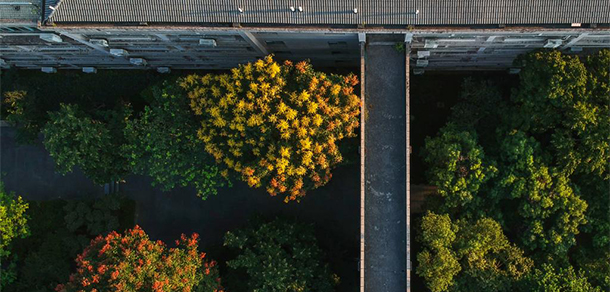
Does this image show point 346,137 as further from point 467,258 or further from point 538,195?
point 538,195

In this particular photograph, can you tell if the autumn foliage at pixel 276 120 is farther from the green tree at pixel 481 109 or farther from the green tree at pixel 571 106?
the green tree at pixel 571 106

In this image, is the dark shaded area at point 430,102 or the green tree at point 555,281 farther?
the dark shaded area at point 430,102

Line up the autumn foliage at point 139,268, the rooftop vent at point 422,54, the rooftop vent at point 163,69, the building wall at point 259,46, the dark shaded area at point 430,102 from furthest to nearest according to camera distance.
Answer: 1. the rooftop vent at point 163,69
2. the dark shaded area at point 430,102
3. the rooftop vent at point 422,54
4. the autumn foliage at point 139,268
5. the building wall at point 259,46

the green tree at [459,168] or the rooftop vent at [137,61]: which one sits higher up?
the rooftop vent at [137,61]

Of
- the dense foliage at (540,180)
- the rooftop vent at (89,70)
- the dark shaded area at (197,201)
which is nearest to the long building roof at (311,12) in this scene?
the dense foliage at (540,180)

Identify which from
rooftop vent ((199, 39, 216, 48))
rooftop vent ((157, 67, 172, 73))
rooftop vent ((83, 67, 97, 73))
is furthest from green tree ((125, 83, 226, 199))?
rooftop vent ((83, 67, 97, 73))

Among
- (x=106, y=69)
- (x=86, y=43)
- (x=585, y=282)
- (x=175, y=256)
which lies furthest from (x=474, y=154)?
(x=106, y=69)

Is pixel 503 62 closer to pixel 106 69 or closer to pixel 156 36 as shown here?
pixel 156 36
